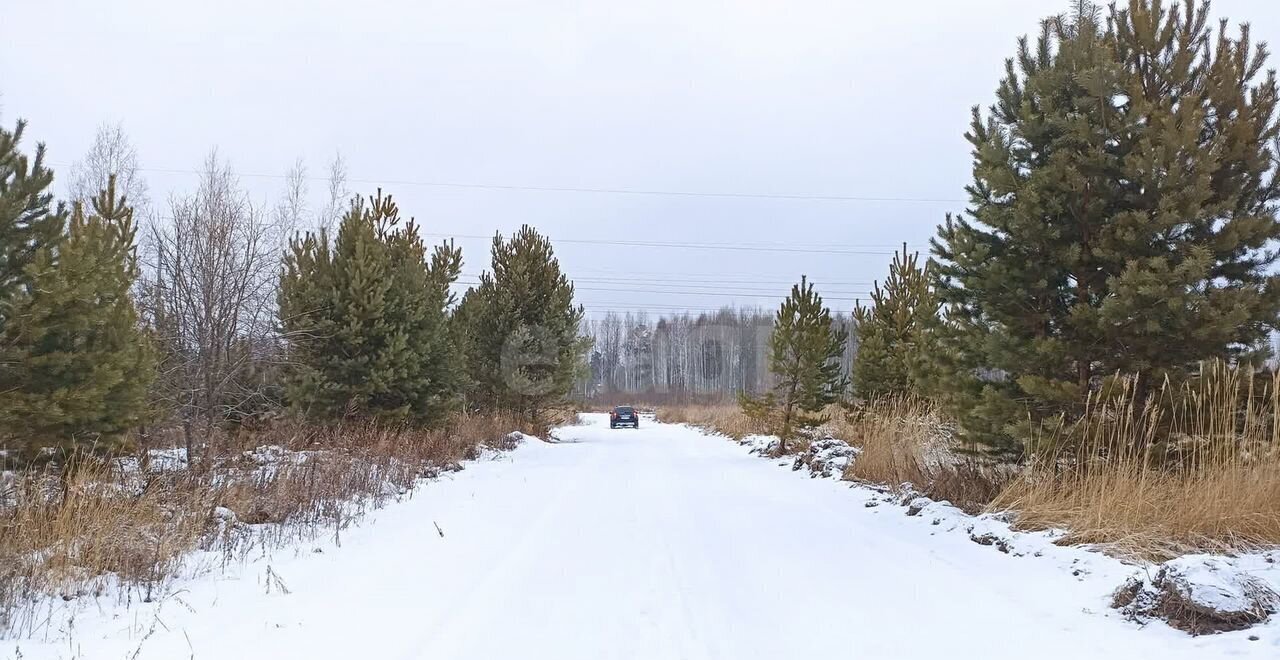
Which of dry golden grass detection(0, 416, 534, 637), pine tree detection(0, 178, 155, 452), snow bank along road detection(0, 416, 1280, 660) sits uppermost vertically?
pine tree detection(0, 178, 155, 452)

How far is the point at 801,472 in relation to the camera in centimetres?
1275

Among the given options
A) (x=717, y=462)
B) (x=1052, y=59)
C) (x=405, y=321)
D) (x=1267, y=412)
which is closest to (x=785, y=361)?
(x=717, y=462)

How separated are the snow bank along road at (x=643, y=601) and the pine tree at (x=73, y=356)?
321cm

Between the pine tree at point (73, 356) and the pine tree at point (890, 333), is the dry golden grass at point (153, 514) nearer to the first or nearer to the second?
the pine tree at point (73, 356)

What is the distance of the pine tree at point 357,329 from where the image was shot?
14.2 metres

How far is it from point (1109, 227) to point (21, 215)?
1115cm

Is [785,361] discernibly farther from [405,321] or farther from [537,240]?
[537,240]

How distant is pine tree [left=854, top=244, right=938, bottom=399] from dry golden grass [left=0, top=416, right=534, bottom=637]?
40.3ft

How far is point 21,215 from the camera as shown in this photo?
786 centimetres

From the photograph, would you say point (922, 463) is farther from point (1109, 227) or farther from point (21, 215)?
point (21, 215)

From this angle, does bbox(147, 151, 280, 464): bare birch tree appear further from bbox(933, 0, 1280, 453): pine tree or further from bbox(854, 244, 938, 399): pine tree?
bbox(854, 244, 938, 399): pine tree

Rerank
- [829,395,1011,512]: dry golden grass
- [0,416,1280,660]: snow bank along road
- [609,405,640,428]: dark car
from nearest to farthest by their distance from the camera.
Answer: [0,416,1280,660]: snow bank along road
[829,395,1011,512]: dry golden grass
[609,405,640,428]: dark car

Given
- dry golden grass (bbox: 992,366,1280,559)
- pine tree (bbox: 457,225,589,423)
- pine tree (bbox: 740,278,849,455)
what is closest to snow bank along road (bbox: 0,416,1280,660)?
dry golden grass (bbox: 992,366,1280,559)

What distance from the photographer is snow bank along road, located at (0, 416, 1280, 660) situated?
12.6 ft
